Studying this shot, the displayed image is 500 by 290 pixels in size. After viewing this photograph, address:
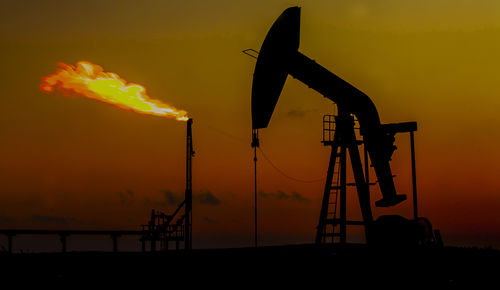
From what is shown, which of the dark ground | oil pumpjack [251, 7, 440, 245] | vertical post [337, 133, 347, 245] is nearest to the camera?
the dark ground

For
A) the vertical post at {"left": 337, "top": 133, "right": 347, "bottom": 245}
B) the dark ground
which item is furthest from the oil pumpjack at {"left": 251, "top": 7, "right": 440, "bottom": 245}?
the dark ground

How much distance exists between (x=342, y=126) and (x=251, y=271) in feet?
41.5

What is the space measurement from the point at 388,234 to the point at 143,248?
14.2 meters

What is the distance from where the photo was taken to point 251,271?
1310 centimetres

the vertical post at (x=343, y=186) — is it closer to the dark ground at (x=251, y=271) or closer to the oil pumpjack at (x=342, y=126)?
the oil pumpjack at (x=342, y=126)

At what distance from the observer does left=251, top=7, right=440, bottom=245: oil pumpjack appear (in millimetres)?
20312

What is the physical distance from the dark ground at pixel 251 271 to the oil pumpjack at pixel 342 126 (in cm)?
393

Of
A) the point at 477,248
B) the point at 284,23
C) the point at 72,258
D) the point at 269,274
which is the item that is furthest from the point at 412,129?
the point at 72,258

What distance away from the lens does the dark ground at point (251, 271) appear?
11.6m

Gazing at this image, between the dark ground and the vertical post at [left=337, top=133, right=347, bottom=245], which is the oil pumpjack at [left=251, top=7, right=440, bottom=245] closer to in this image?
the vertical post at [left=337, top=133, right=347, bottom=245]

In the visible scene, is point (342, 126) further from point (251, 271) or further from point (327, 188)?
point (251, 271)

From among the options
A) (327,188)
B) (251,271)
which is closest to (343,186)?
(327,188)

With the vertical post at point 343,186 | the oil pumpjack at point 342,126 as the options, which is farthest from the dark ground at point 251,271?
the vertical post at point 343,186

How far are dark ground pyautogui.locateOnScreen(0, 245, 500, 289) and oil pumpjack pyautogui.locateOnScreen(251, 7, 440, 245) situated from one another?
3929 mm
